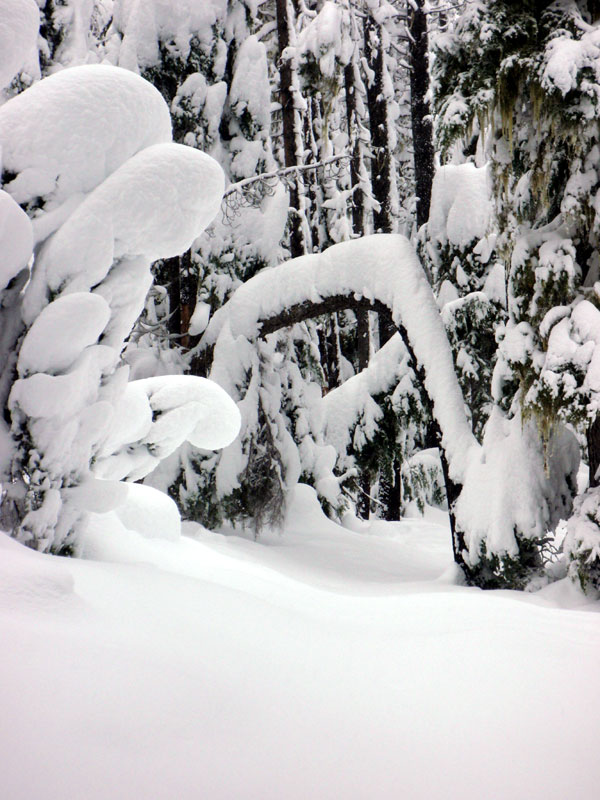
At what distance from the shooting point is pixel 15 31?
115 inches

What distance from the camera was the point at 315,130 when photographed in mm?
15086

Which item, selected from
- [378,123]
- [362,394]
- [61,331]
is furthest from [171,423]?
[378,123]

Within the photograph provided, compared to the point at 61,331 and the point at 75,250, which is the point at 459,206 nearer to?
the point at 75,250

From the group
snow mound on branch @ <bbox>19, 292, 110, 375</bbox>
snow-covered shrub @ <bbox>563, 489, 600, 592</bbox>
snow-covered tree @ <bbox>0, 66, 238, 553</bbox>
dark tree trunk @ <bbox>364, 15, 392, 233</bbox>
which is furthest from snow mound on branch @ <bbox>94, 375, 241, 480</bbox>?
dark tree trunk @ <bbox>364, 15, 392, 233</bbox>

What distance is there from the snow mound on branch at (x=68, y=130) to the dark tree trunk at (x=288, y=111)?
655cm

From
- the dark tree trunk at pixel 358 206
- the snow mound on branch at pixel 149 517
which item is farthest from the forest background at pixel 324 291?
the dark tree trunk at pixel 358 206

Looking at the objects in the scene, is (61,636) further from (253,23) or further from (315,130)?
(315,130)

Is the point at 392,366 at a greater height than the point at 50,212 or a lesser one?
lesser

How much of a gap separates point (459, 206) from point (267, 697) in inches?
241

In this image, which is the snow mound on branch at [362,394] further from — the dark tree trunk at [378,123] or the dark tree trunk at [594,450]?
the dark tree trunk at [378,123]

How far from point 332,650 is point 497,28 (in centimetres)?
462

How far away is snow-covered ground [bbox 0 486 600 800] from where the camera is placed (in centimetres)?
119

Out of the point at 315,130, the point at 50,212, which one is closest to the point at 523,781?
the point at 50,212

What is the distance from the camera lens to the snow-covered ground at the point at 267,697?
3.92 feet
